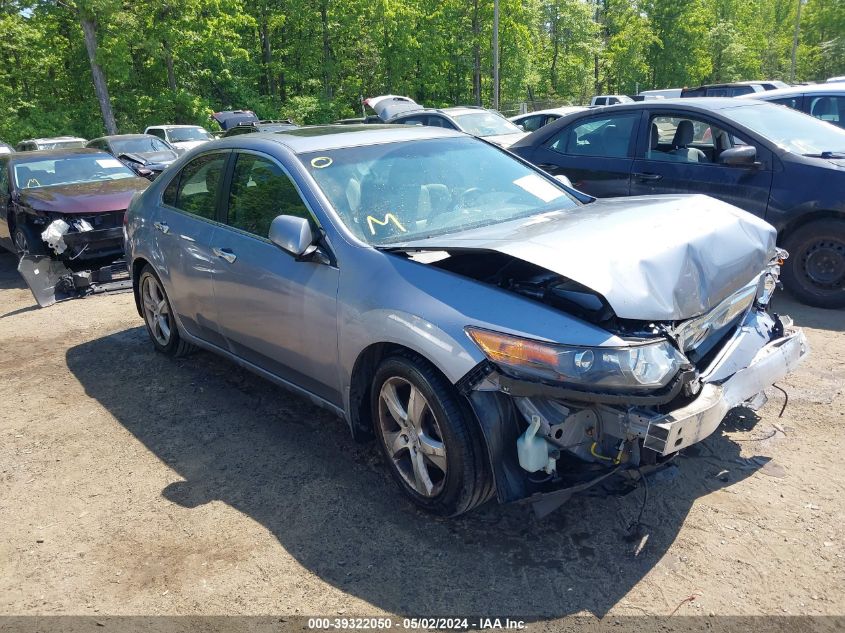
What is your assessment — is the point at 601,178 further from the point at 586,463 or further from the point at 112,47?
the point at 112,47

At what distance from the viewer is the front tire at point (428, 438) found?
2975 millimetres

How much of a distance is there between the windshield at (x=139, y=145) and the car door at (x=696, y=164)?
12.9m

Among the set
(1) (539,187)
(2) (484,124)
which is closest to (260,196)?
(1) (539,187)

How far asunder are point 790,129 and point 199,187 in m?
5.33

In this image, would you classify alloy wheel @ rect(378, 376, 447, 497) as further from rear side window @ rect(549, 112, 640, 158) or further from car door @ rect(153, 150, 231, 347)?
rear side window @ rect(549, 112, 640, 158)

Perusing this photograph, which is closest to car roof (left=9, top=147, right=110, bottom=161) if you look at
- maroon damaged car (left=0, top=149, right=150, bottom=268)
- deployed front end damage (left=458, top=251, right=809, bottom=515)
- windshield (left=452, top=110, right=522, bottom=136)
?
maroon damaged car (left=0, top=149, right=150, bottom=268)

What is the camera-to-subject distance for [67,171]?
945 centimetres

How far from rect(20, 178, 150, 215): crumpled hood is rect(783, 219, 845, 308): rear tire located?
729 centimetres

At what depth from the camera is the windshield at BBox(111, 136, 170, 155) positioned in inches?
642

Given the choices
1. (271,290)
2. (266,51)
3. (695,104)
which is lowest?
(271,290)

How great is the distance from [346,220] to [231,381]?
2.06 m

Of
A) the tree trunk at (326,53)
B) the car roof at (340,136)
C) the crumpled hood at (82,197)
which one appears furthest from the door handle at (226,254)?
the tree trunk at (326,53)

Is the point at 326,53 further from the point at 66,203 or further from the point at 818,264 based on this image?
the point at 818,264

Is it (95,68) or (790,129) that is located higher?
(95,68)
